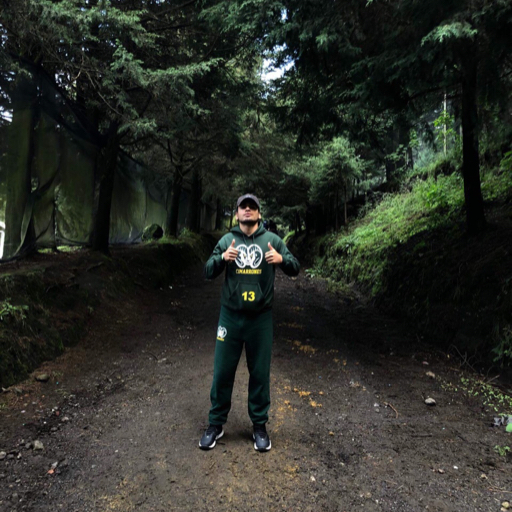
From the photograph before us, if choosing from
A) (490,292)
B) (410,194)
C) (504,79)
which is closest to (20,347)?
(490,292)

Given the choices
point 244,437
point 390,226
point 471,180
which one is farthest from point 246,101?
point 244,437

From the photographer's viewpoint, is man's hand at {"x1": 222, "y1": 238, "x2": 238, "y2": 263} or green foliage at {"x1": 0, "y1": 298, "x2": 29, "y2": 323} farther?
green foliage at {"x1": 0, "y1": 298, "x2": 29, "y2": 323}

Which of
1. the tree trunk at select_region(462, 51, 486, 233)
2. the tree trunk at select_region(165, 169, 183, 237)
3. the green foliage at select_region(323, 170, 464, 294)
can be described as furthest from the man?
the tree trunk at select_region(165, 169, 183, 237)

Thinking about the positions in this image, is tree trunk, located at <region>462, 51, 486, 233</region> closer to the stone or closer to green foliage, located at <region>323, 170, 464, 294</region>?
green foliage, located at <region>323, 170, 464, 294</region>

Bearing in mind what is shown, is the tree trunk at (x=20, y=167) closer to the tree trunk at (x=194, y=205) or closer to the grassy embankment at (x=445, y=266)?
the grassy embankment at (x=445, y=266)

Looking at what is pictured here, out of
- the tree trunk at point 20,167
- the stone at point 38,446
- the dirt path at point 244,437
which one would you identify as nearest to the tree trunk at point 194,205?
the tree trunk at point 20,167

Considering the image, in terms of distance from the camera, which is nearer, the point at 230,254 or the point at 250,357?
the point at 230,254

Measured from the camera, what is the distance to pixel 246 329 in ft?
9.48

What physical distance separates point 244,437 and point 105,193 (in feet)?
21.2

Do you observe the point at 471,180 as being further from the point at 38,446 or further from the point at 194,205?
the point at 194,205

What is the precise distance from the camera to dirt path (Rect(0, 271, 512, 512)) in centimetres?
232

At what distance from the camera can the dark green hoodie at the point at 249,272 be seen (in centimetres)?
285

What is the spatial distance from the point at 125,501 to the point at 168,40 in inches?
326

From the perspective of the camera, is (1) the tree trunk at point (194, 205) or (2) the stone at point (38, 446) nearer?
(2) the stone at point (38, 446)
